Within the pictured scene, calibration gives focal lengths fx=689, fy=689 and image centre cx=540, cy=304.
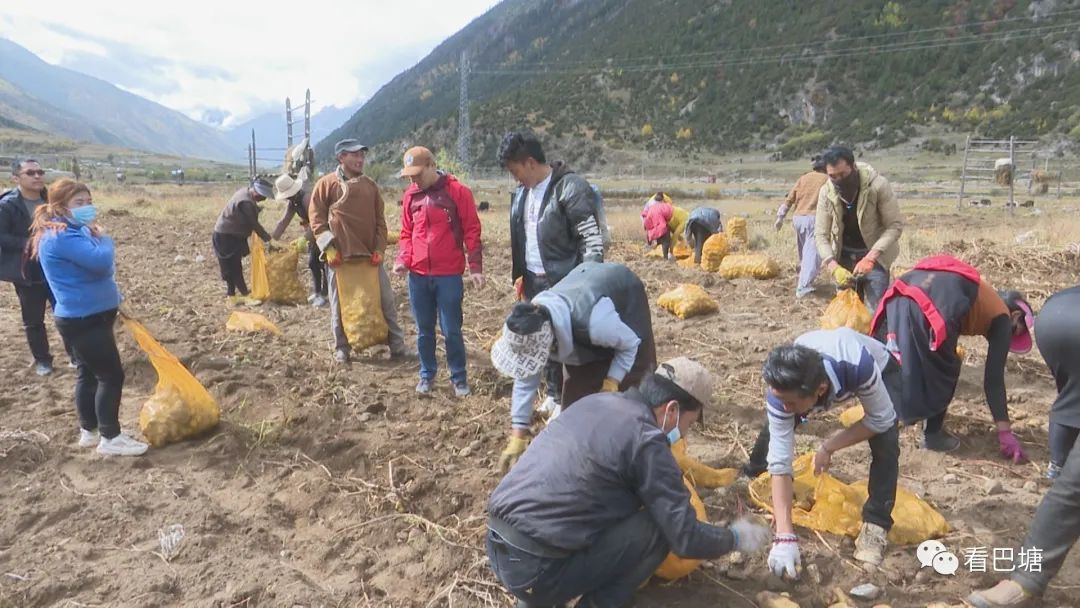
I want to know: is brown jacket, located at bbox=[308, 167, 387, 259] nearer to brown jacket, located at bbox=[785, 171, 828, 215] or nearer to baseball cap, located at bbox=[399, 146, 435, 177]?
baseball cap, located at bbox=[399, 146, 435, 177]

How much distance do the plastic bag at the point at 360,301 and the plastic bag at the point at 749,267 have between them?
4.27m

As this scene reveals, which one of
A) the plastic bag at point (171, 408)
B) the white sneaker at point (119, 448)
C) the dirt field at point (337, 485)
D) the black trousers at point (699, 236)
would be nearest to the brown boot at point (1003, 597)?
the dirt field at point (337, 485)

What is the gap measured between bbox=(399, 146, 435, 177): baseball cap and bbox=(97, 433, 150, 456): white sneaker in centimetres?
198

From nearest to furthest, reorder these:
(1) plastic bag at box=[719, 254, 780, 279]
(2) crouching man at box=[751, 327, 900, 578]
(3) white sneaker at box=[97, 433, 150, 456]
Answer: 1. (2) crouching man at box=[751, 327, 900, 578]
2. (3) white sneaker at box=[97, 433, 150, 456]
3. (1) plastic bag at box=[719, 254, 780, 279]

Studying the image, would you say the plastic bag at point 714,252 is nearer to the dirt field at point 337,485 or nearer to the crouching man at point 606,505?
the dirt field at point 337,485

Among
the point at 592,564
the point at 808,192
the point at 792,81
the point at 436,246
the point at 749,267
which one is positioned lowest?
the point at 592,564

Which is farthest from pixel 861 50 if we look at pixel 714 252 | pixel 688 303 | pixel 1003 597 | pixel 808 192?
pixel 1003 597

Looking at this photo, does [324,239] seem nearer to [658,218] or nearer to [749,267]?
[749,267]

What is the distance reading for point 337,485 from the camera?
123 inches

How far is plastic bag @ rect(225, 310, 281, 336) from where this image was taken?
558 centimetres

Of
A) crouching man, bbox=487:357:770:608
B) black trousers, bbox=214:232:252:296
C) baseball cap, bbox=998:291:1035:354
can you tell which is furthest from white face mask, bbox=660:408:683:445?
black trousers, bbox=214:232:252:296

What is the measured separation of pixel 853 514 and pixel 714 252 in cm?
553

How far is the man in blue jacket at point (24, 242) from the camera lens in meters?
4.36

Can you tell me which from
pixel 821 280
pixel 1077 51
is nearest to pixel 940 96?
pixel 1077 51
